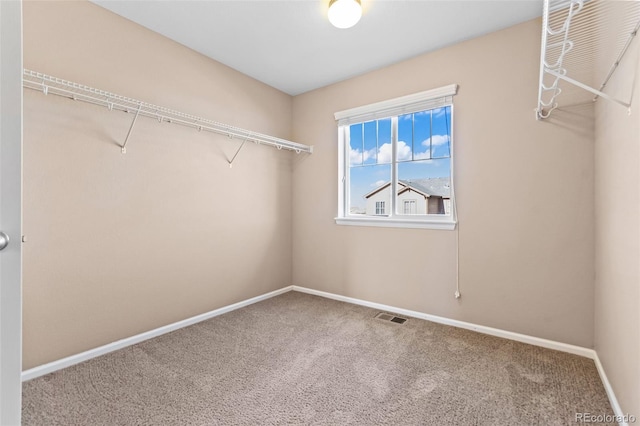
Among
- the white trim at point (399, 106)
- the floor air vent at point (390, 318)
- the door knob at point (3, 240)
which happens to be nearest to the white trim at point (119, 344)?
the floor air vent at point (390, 318)

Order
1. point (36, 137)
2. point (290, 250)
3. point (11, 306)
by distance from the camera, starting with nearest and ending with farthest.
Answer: point (11, 306) → point (36, 137) → point (290, 250)

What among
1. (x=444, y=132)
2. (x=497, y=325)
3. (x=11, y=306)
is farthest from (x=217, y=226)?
(x=497, y=325)

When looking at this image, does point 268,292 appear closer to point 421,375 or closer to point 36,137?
→ point 421,375

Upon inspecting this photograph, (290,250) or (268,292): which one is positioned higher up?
(290,250)

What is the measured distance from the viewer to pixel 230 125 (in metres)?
2.95

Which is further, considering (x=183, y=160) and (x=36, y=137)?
(x=183, y=160)

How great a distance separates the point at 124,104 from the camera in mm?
2184

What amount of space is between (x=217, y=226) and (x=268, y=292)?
3.39 feet

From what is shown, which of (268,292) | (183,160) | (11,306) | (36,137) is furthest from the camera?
(268,292)

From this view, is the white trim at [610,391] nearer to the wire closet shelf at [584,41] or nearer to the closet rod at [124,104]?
the wire closet shelf at [584,41]

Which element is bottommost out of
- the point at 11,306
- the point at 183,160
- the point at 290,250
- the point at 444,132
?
the point at 290,250

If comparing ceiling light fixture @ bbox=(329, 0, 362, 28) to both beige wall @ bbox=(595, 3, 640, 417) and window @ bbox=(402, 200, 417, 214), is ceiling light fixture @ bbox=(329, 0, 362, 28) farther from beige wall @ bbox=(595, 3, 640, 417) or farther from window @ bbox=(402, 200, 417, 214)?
window @ bbox=(402, 200, 417, 214)

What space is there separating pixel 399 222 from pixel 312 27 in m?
1.86

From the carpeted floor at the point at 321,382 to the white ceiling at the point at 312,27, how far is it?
2473 millimetres
